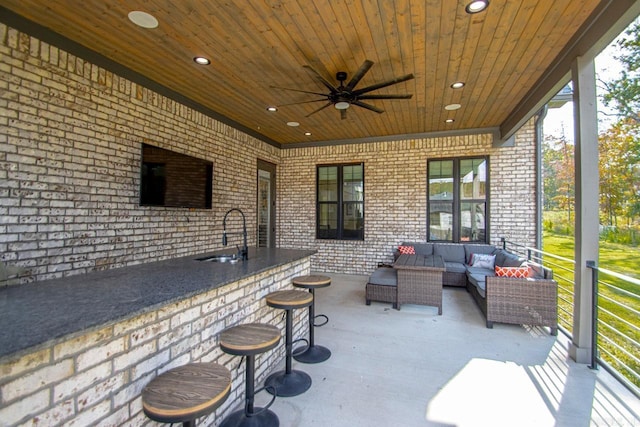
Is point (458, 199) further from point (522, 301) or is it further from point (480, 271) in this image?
point (522, 301)

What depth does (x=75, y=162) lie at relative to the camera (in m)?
3.02

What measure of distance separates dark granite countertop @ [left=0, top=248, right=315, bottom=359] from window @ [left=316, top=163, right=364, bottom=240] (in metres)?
4.65

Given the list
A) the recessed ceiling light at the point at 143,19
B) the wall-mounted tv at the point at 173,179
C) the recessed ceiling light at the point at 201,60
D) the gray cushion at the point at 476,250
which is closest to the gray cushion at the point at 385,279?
the gray cushion at the point at 476,250

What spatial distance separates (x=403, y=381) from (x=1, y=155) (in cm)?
390

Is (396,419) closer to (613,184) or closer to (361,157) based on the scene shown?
(613,184)

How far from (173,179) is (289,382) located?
3.03m

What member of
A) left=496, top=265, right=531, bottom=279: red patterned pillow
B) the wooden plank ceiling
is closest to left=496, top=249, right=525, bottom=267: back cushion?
left=496, top=265, right=531, bottom=279: red patterned pillow

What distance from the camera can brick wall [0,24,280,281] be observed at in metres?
2.57

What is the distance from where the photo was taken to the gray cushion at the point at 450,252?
233 inches

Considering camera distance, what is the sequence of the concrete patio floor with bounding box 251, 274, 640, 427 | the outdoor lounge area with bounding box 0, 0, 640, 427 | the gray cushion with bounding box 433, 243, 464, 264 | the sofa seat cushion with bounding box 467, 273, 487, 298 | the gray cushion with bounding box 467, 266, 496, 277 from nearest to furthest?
the outdoor lounge area with bounding box 0, 0, 640, 427 → the concrete patio floor with bounding box 251, 274, 640, 427 → the sofa seat cushion with bounding box 467, 273, 487, 298 → the gray cushion with bounding box 467, 266, 496, 277 → the gray cushion with bounding box 433, 243, 464, 264

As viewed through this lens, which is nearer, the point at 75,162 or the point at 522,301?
the point at 75,162

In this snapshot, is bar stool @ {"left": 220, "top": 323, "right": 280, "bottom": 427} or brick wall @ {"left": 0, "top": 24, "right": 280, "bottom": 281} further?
brick wall @ {"left": 0, "top": 24, "right": 280, "bottom": 281}

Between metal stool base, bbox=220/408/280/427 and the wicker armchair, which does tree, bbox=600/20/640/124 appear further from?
metal stool base, bbox=220/408/280/427

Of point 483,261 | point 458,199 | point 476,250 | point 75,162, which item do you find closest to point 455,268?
point 483,261
